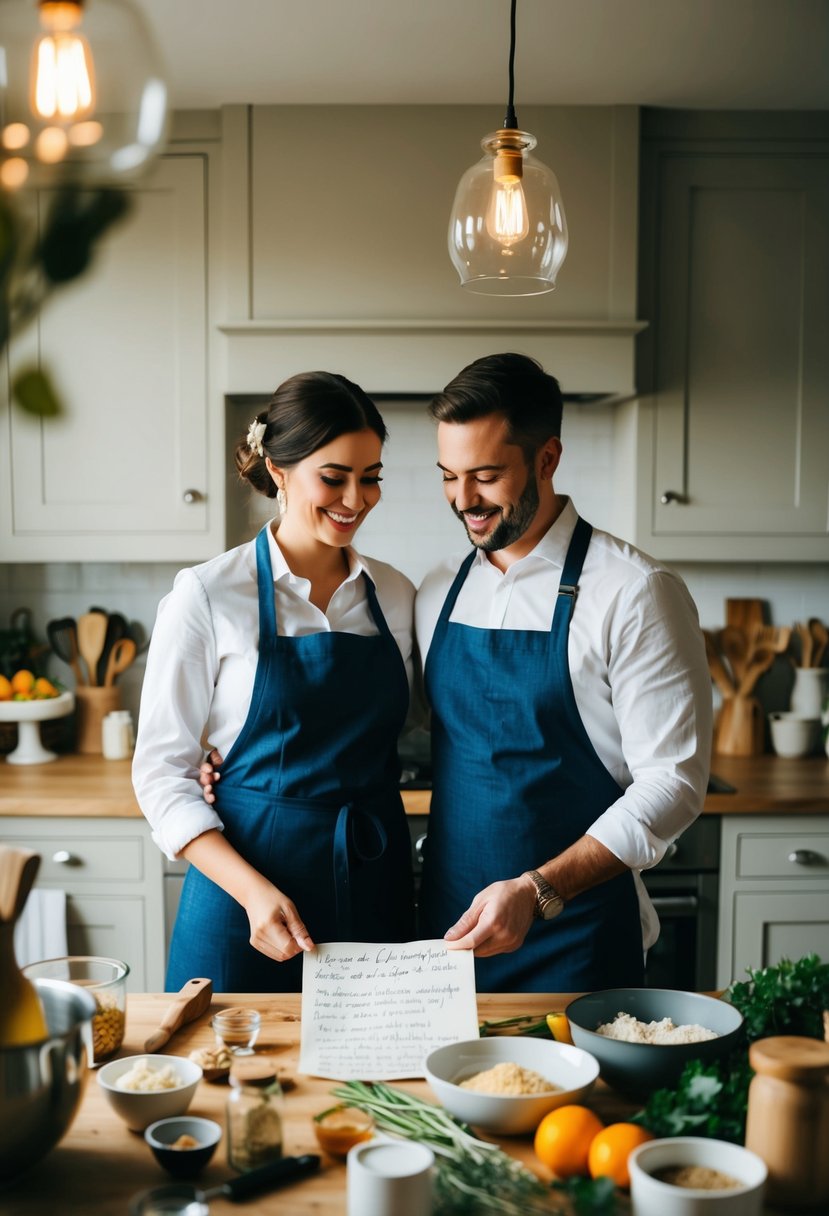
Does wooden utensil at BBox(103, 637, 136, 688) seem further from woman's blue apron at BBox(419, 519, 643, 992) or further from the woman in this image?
woman's blue apron at BBox(419, 519, 643, 992)

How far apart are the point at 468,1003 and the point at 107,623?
225cm

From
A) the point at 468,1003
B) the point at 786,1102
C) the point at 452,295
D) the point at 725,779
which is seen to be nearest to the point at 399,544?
the point at 452,295

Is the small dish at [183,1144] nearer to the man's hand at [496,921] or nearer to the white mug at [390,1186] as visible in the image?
the white mug at [390,1186]

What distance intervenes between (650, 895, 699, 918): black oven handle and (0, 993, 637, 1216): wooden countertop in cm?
154

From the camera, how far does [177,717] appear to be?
6.00 feet

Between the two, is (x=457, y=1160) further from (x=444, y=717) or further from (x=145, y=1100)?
(x=444, y=717)

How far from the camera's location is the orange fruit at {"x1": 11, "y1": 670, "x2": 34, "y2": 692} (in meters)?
3.16

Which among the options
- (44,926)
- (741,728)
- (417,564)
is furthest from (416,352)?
(44,926)

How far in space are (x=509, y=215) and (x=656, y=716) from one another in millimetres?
810

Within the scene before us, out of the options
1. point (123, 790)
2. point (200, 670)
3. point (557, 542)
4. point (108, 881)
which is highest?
point (557, 542)

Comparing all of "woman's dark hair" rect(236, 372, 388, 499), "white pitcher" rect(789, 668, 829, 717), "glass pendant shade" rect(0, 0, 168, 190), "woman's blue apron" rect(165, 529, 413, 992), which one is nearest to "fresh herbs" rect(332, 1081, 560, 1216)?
"woman's blue apron" rect(165, 529, 413, 992)

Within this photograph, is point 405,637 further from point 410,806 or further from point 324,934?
point 410,806

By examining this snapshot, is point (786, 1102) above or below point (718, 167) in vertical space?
below

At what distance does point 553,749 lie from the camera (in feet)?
6.22
